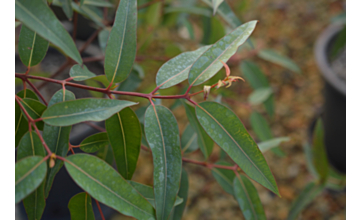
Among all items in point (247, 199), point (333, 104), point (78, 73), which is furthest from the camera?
point (333, 104)

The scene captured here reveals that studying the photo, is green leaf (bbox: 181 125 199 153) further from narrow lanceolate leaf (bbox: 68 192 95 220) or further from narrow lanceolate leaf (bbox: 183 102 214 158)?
narrow lanceolate leaf (bbox: 68 192 95 220)

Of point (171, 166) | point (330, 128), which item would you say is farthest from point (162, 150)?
point (330, 128)

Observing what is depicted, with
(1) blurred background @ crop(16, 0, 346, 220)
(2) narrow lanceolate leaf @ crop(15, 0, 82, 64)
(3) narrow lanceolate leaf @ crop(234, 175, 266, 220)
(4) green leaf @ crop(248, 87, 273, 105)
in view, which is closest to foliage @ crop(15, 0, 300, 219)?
(2) narrow lanceolate leaf @ crop(15, 0, 82, 64)

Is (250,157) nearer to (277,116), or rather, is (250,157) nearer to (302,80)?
(277,116)

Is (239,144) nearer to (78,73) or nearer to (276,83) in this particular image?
(78,73)

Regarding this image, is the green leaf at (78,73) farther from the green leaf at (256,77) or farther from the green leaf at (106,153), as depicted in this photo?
the green leaf at (256,77)

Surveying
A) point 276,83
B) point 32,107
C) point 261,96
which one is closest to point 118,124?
point 32,107
